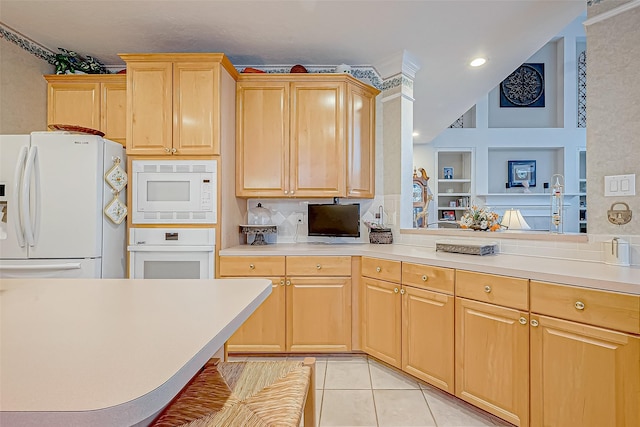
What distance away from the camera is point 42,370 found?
19.9 inches

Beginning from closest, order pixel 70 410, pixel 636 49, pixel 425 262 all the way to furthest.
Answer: pixel 70 410 < pixel 636 49 < pixel 425 262

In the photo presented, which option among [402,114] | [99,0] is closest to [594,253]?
[402,114]

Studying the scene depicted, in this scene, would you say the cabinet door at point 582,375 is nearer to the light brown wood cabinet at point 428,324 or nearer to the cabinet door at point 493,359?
the cabinet door at point 493,359

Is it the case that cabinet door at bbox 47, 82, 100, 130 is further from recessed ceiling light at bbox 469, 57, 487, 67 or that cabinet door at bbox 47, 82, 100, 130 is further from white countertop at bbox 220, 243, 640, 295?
recessed ceiling light at bbox 469, 57, 487, 67

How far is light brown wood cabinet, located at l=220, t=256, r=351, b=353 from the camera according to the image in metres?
2.48

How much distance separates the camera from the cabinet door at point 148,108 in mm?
2502

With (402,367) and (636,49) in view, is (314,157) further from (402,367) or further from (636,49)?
(636,49)

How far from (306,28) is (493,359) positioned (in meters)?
2.60

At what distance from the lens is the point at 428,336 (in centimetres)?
200

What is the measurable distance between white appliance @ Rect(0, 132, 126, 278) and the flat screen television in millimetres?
1698

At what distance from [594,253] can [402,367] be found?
1.35 meters

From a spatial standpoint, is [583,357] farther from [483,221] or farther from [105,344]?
[105,344]

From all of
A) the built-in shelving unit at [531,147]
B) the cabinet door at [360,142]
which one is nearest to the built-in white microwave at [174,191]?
the cabinet door at [360,142]

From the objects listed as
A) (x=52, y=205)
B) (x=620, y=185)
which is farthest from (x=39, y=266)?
(x=620, y=185)
